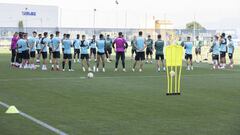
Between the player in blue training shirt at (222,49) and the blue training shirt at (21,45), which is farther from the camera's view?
the player in blue training shirt at (222,49)

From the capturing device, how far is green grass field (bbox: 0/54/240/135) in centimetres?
1015

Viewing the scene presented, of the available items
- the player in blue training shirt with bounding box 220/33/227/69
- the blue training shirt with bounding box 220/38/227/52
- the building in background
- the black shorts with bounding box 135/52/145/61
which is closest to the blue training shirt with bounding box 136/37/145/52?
the black shorts with bounding box 135/52/145/61

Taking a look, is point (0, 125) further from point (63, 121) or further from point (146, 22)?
point (146, 22)

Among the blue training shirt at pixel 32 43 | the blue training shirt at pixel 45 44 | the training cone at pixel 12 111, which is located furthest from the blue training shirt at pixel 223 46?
the training cone at pixel 12 111

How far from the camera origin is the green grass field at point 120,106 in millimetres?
10148

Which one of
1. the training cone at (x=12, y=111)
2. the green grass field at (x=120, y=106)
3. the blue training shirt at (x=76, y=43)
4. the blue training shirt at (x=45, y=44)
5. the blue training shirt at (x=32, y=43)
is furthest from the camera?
the blue training shirt at (x=76, y=43)

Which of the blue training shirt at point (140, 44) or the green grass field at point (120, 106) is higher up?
the blue training shirt at point (140, 44)

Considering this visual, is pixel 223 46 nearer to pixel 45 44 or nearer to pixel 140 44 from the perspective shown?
pixel 140 44

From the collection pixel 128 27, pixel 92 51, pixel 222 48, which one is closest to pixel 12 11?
pixel 128 27

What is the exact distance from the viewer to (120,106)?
1332 centimetres

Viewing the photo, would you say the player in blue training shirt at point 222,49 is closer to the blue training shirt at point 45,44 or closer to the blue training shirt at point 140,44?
the blue training shirt at point 140,44

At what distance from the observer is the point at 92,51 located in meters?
34.7

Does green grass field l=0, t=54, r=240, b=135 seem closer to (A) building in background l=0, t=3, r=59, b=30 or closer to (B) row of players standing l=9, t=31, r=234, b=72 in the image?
(B) row of players standing l=9, t=31, r=234, b=72

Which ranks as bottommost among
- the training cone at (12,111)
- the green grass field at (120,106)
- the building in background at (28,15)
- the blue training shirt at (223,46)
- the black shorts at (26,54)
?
the green grass field at (120,106)
